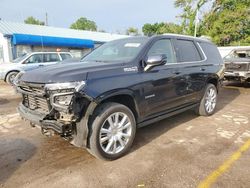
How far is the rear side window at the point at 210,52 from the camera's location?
5652 mm

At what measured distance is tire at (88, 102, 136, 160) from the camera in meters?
3.26

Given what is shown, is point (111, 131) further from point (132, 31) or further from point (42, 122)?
point (132, 31)

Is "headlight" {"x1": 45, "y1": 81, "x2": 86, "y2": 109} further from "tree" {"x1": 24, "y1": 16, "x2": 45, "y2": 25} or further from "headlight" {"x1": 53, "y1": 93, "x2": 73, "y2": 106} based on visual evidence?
"tree" {"x1": 24, "y1": 16, "x2": 45, "y2": 25}

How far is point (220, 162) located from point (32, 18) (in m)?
70.9

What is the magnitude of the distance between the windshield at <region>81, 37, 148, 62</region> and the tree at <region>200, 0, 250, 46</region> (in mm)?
27316

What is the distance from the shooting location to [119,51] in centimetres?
435

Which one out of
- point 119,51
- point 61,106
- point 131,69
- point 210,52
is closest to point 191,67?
point 210,52

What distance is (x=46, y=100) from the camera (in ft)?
10.3

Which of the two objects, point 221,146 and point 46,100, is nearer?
point 46,100

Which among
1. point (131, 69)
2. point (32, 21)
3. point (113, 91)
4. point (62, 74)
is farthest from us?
point (32, 21)

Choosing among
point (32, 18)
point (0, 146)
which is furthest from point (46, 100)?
point (32, 18)

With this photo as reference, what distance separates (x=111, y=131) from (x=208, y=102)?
10.8 feet

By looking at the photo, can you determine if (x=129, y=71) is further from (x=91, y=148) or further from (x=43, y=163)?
(x=43, y=163)

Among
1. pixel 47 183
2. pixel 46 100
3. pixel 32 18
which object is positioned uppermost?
pixel 32 18
